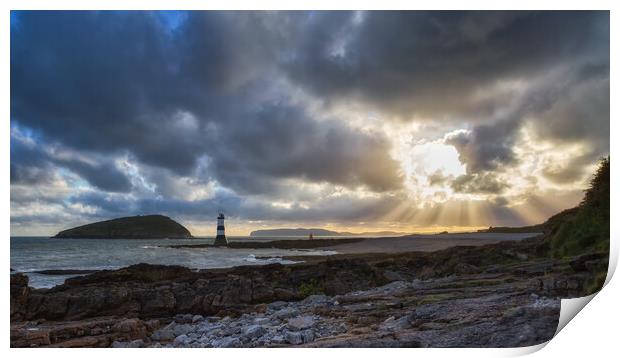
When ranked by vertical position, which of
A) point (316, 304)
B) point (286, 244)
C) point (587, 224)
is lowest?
point (316, 304)

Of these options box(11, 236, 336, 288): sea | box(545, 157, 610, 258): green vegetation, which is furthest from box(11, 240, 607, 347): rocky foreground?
box(11, 236, 336, 288): sea

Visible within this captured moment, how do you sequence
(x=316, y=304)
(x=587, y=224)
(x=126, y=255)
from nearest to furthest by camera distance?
(x=587, y=224) < (x=316, y=304) < (x=126, y=255)

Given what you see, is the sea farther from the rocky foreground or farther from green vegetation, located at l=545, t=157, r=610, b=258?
green vegetation, located at l=545, t=157, r=610, b=258

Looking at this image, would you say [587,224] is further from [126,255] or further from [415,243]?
[126,255]

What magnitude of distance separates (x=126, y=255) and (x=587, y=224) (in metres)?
9.92

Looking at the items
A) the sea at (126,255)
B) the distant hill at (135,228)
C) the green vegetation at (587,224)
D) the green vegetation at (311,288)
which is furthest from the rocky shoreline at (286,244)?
the green vegetation at (587,224)

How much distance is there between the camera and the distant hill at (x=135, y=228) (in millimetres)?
6622

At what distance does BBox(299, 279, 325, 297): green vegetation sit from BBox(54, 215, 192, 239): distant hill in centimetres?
226

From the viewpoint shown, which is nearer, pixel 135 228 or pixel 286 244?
pixel 135 228

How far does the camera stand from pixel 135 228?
703 centimetres

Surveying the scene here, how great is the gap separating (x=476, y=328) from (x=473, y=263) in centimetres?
379

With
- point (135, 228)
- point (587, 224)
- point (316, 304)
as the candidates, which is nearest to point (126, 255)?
point (135, 228)

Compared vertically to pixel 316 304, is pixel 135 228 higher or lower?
higher

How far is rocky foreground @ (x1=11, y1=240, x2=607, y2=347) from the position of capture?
409cm
